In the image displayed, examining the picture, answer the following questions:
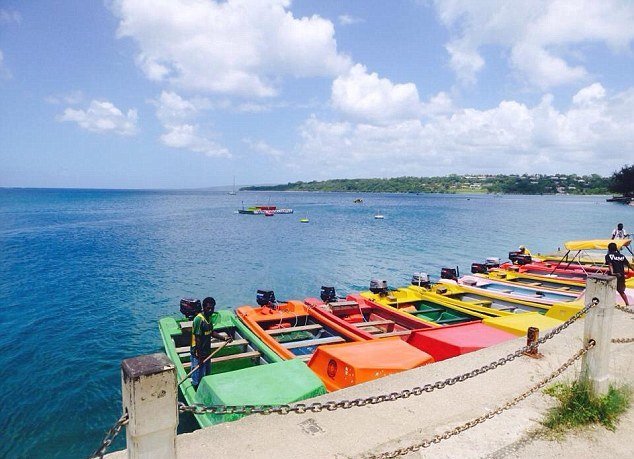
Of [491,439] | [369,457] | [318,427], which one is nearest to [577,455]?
[491,439]

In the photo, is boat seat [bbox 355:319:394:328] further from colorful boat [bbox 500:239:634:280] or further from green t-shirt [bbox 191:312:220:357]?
colorful boat [bbox 500:239:634:280]

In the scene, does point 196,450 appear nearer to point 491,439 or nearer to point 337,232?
point 491,439

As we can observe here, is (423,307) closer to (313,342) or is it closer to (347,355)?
(313,342)

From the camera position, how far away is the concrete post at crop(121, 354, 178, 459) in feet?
7.55

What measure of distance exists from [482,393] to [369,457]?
2220mm

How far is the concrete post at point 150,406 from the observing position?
2.30 m

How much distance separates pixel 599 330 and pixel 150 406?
4.67 metres

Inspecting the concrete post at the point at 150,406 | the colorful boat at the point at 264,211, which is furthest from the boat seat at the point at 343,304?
the colorful boat at the point at 264,211

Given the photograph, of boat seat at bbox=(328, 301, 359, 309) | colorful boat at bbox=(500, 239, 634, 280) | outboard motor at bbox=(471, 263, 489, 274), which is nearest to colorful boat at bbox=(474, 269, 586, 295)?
outboard motor at bbox=(471, 263, 489, 274)

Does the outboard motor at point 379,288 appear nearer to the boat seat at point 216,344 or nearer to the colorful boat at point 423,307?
the colorful boat at point 423,307

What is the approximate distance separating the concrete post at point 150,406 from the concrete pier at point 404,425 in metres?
1.50

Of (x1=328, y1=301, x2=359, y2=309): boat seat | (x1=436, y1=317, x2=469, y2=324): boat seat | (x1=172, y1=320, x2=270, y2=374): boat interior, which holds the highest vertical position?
(x1=328, y1=301, x2=359, y2=309): boat seat

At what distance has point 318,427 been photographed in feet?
14.1

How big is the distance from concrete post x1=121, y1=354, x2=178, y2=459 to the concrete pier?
1.50 m
